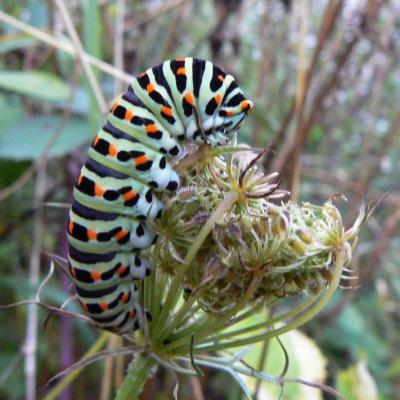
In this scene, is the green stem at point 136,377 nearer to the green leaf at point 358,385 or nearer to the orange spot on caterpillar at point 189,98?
the orange spot on caterpillar at point 189,98

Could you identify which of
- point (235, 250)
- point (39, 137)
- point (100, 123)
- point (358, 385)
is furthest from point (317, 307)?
point (39, 137)

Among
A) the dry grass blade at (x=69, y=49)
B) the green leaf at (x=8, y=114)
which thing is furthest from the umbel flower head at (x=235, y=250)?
the green leaf at (x=8, y=114)

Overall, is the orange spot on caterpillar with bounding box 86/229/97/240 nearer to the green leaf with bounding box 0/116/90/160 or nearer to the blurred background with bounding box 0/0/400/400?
the blurred background with bounding box 0/0/400/400

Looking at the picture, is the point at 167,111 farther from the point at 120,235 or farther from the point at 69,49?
the point at 69,49

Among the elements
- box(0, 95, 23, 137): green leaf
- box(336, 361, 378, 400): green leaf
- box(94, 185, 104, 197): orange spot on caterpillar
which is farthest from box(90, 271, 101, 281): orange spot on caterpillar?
box(0, 95, 23, 137): green leaf

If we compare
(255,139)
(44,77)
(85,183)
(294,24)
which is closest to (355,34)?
(255,139)

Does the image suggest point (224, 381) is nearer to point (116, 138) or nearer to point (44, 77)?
point (44, 77)
